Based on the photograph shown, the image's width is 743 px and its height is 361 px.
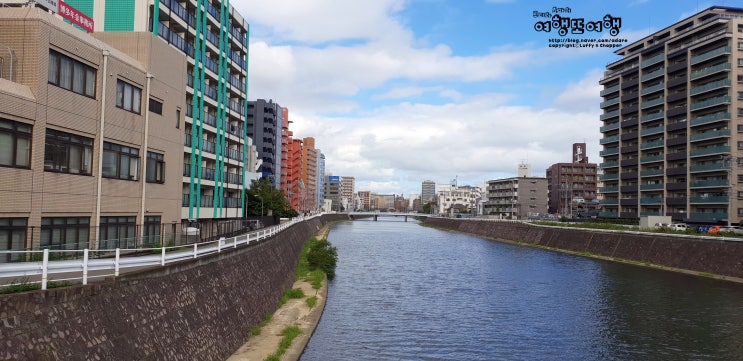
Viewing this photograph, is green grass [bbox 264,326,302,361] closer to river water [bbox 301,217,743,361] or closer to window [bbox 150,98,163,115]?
river water [bbox 301,217,743,361]

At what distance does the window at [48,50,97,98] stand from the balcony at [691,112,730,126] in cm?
9170

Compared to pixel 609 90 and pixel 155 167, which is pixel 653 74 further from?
pixel 155 167

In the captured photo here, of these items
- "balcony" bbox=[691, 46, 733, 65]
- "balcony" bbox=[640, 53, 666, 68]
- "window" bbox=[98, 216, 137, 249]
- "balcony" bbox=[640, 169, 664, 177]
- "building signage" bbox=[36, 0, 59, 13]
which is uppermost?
"balcony" bbox=[640, 53, 666, 68]

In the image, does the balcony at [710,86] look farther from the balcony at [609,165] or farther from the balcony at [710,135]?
the balcony at [609,165]

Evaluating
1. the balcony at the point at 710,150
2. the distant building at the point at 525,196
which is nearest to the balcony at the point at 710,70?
the balcony at the point at 710,150

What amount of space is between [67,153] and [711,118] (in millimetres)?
94337

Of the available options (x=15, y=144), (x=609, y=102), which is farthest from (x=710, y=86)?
(x=15, y=144)

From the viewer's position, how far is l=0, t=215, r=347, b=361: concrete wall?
10967 mm

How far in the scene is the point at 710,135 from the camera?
277ft

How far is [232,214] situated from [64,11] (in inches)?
1381

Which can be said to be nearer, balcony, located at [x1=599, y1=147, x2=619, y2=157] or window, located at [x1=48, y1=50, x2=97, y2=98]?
window, located at [x1=48, y1=50, x2=97, y2=98]

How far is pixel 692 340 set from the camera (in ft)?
91.7

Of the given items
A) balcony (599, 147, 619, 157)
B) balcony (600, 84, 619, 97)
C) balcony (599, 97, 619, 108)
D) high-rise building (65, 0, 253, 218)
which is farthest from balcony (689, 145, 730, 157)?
high-rise building (65, 0, 253, 218)

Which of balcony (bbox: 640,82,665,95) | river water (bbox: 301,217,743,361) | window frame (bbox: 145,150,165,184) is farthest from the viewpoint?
balcony (bbox: 640,82,665,95)
